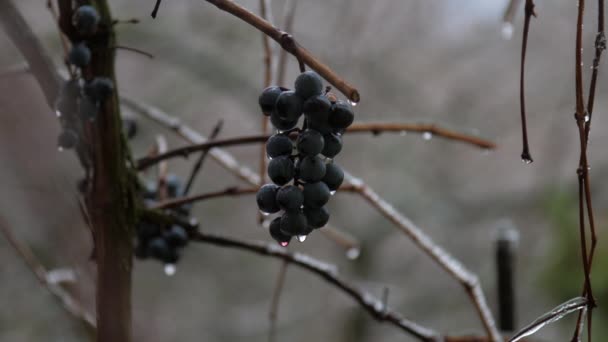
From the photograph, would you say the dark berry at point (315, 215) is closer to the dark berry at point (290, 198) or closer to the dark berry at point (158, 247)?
the dark berry at point (290, 198)

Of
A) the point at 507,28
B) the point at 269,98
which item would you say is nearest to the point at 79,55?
the point at 269,98

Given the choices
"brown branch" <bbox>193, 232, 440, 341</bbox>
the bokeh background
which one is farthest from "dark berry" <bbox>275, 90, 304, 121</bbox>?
the bokeh background

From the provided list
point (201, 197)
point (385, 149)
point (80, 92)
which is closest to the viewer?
point (80, 92)

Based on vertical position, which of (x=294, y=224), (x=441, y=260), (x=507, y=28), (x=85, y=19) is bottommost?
(x=294, y=224)

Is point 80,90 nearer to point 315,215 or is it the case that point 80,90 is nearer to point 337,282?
point 315,215

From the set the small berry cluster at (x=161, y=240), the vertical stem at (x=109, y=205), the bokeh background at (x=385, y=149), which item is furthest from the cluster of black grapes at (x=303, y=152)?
the bokeh background at (x=385, y=149)
